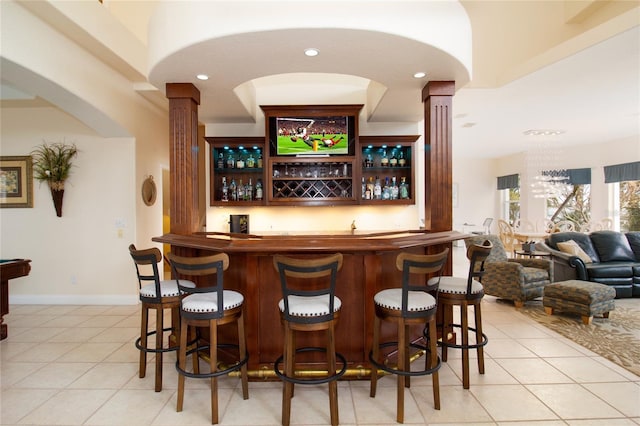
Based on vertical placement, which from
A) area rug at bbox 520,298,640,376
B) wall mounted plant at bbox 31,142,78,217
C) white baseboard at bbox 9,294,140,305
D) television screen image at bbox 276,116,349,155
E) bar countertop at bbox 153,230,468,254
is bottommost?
area rug at bbox 520,298,640,376

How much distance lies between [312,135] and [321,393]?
3408 millimetres

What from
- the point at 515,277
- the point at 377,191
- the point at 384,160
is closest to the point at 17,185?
the point at 377,191

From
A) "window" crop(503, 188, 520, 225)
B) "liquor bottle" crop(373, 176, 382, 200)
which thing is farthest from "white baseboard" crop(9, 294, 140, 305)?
"window" crop(503, 188, 520, 225)

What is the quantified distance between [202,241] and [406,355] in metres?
1.80

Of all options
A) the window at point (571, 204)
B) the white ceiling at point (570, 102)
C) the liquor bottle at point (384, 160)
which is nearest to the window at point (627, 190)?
the white ceiling at point (570, 102)

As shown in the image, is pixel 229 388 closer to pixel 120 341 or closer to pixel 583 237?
pixel 120 341

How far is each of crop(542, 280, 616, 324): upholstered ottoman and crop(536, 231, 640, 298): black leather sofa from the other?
0.74m

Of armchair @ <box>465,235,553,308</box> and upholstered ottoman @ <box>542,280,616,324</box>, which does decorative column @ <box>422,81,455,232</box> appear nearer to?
armchair @ <box>465,235,553,308</box>

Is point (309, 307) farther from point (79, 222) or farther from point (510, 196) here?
point (510, 196)

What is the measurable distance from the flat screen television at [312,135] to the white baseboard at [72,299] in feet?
10.1

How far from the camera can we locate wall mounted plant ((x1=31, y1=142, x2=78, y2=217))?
4.66 metres

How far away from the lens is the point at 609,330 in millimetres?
3682

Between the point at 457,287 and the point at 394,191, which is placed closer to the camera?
the point at 457,287

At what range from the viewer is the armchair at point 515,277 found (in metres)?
4.53
